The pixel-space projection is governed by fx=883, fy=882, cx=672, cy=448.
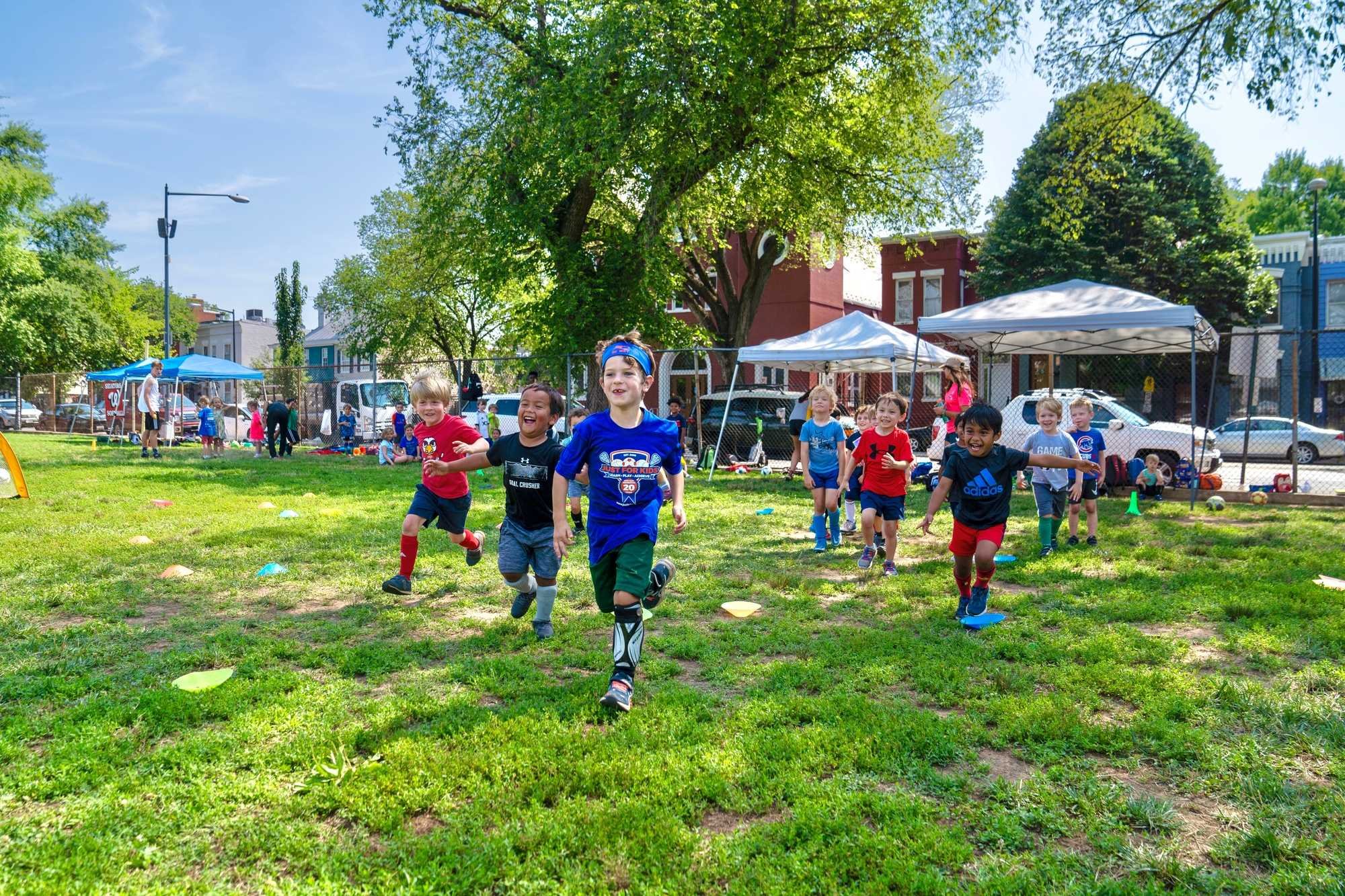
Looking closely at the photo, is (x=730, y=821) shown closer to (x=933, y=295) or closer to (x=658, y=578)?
(x=658, y=578)

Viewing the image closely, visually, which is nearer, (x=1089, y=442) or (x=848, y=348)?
(x=1089, y=442)

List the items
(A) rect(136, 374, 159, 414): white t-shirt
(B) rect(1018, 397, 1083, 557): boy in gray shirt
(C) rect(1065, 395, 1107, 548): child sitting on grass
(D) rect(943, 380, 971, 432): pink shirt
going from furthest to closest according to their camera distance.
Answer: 1. (A) rect(136, 374, 159, 414): white t-shirt
2. (D) rect(943, 380, 971, 432): pink shirt
3. (C) rect(1065, 395, 1107, 548): child sitting on grass
4. (B) rect(1018, 397, 1083, 557): boy in gray shirt

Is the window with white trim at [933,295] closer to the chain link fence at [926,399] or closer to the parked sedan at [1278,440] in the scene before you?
the chain link fence at [926,399]

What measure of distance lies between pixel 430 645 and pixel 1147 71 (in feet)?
44.2

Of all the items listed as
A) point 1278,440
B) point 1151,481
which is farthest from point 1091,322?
point 1278,440

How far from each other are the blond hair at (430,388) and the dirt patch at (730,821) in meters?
4.03

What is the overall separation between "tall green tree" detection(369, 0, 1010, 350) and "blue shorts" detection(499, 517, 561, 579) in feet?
43.6

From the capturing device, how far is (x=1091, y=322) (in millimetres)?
13195

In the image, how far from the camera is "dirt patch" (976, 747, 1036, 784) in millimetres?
3539

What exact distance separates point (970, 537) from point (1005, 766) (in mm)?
2681

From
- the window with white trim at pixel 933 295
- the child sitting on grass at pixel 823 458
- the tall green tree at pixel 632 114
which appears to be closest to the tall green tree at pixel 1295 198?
the window with white trim at pixel 933 295

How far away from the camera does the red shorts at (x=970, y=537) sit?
19.9ft

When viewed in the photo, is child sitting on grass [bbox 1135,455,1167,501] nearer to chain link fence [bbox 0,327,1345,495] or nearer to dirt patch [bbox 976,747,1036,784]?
chain link fence [bbox 0,327,1345,495]

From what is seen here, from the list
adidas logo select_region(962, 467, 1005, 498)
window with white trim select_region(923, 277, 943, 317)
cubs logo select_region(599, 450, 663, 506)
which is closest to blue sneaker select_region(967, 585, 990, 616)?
adidas logo select_region(962, 467, 1005, 498)
